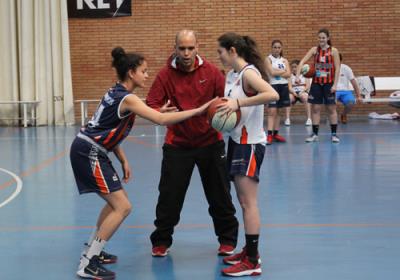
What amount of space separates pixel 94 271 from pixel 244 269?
0.98 m

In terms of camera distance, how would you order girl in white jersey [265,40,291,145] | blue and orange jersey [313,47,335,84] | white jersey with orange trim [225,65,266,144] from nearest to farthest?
1. white jersey with orange trim [225,65,266,144]
2. blue and orange jersey [313,47,335,84]
3. girl in white jersey [265,40,291,145]

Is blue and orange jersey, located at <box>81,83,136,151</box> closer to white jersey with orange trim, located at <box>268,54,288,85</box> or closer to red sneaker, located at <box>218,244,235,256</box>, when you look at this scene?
red sneaker, located at <box>218,244,235,256</box>

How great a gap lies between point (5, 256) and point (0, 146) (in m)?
7.61

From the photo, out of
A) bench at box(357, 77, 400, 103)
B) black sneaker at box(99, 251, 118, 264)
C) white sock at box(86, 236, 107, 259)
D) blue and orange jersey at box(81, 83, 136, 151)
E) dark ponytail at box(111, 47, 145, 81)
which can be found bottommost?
black sneaker at box(99, 251, 118, 264)

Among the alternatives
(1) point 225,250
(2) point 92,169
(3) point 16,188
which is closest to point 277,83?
(3) point 16,188

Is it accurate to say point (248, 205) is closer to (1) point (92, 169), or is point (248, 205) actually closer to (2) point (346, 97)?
(1) point (92, 169)

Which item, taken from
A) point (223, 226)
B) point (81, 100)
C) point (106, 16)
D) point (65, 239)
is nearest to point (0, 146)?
point (81, 100)

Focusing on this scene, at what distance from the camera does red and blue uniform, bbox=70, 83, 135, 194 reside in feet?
15.1

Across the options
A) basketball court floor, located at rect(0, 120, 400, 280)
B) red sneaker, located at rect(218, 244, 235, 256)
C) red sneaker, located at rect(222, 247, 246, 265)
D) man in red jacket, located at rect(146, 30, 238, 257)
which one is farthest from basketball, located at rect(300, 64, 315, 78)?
red sneaker, located at rect(222, 247, 246, 265)

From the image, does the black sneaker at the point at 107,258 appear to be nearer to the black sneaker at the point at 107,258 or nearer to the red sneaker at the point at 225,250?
the black sneaker at the point at 107,258

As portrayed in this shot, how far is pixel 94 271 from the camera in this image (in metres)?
4.48

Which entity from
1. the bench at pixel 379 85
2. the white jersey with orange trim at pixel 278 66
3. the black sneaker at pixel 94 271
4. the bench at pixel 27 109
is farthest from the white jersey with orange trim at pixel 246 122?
the bench at pixel 27 109

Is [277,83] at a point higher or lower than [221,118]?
lower

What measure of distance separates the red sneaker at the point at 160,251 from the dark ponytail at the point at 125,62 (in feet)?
4.21
